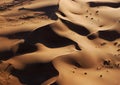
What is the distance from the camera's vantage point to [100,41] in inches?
369

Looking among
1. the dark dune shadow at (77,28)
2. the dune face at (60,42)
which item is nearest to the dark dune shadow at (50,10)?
the dune face at (60,42)

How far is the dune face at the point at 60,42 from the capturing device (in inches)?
299

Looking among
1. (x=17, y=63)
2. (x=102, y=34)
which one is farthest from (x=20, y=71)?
(x=102, y=34)

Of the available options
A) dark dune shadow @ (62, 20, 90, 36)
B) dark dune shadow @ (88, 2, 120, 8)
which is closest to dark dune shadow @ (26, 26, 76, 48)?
dark dune shadow @ (62, 20, 90, 36)

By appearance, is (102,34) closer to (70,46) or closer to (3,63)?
(70,46)

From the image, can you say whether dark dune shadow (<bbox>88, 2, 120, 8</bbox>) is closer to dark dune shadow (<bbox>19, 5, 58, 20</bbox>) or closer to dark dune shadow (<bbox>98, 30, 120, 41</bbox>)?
dark dune shadow (<bbox>19, 5, 58, 20</bbox>)

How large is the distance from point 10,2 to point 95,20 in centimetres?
361

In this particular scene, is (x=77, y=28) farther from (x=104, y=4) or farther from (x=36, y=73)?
(x=36, y=73)

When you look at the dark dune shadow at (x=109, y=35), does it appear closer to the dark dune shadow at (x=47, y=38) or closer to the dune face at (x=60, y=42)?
the dune face at (x=60, y=42)

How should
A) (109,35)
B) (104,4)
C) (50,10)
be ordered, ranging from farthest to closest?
(104,4), (50,10), (109,35)

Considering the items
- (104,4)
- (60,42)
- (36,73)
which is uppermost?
(104,4)

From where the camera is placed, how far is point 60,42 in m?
8.89

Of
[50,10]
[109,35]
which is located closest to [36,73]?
[109,35]

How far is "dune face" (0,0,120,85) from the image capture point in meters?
7.59
